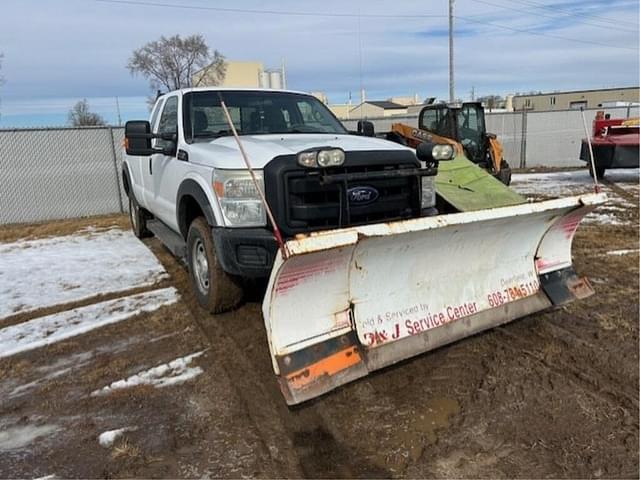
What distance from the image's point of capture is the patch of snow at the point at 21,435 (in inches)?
122

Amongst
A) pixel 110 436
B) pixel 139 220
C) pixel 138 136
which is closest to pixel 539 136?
pixel 139 220

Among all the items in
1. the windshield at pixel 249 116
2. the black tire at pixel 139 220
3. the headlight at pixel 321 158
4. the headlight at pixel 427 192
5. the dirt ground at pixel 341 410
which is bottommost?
the dirt ground at pixel 341 410

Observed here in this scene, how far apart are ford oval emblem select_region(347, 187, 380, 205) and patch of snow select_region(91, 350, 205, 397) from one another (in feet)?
5.70

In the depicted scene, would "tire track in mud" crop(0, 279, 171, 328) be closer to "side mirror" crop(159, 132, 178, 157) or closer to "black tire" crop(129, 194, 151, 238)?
"side mirror" crop(159, 132, 178, 157)

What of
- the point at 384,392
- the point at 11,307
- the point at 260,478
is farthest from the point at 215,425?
the point at 11,307

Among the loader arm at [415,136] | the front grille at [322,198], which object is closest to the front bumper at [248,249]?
the front grille at [322,198]

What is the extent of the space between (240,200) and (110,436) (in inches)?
72.4

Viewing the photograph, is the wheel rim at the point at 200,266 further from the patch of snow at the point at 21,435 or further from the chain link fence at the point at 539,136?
the chain link fence at the point at 539,136

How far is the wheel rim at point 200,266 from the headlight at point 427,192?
2.03 meters

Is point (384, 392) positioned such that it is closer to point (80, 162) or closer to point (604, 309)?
point (604, 309)

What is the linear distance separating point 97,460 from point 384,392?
1804 millimetres

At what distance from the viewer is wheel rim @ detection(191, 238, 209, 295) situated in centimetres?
478

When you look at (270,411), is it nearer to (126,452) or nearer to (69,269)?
(126,452)

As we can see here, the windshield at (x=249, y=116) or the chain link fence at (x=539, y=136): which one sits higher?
the windshield at (x=249, y=116)
